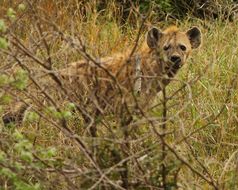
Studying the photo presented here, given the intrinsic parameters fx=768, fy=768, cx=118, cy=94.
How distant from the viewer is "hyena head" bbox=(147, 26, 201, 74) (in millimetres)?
5805

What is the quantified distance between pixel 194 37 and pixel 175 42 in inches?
12.0

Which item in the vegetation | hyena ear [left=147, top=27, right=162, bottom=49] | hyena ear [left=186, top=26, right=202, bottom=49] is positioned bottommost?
the vegetation

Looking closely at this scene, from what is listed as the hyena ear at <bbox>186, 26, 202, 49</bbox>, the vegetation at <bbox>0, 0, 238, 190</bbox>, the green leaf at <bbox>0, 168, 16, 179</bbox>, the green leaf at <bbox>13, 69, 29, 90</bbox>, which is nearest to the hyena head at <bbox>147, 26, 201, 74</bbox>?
the hyena ear at <bbox>186, 26, 202, 49</bbox>

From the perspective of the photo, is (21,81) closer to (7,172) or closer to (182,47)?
(7,172)

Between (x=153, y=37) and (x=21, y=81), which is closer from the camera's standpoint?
(x=21, y=81)

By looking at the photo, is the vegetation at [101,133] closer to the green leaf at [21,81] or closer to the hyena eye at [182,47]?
the green leaf at [21,81]

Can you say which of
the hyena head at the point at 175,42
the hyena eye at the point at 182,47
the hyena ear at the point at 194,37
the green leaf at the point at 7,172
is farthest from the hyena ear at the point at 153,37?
the green leaf at the point at 7,172

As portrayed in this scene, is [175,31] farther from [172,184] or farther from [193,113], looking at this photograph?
[172,184]

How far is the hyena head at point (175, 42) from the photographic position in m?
5.80

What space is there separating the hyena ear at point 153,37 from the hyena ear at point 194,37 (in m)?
0.36

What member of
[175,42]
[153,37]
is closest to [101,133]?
[153,37]

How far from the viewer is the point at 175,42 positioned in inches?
236

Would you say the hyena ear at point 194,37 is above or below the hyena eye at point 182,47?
above

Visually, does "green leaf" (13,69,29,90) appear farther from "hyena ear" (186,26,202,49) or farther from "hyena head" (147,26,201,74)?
"hyena ear" (186,26,202,49)
